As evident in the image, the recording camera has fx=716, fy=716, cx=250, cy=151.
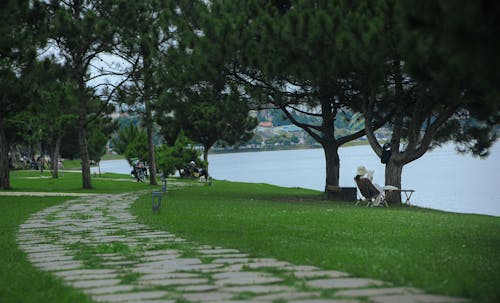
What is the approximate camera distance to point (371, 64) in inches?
683

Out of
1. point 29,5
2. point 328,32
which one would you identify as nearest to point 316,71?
point 328,32

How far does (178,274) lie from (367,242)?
345 centimetres

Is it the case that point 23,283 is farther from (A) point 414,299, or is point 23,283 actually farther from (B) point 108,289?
(A) point 414,299

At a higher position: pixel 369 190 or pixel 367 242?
pixel 369 190

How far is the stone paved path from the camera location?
18.7 ft

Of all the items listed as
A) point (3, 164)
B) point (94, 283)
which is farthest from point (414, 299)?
point (3, 164)

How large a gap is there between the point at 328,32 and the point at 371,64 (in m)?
1.30

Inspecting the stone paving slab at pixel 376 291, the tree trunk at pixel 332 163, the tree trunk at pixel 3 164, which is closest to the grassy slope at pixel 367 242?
the stone paving slab at pixel 376 291

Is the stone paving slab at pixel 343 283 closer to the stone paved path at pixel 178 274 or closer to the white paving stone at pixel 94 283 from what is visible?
the stone paved path at pixel 178 274

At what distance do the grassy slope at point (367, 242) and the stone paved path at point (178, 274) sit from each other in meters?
0.37

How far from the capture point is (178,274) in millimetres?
6840

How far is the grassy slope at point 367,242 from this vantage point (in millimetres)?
6543

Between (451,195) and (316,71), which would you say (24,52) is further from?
(451,195)

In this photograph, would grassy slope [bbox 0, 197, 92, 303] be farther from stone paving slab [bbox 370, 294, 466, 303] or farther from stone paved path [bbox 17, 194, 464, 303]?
stone paving slab [bbox 370, 294, 466, 303]
